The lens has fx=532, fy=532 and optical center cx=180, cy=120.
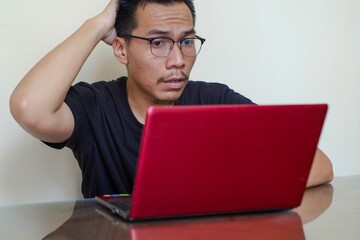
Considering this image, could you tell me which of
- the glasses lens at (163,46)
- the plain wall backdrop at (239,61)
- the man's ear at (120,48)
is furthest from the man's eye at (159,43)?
the plain wall backdrop at (239,61)

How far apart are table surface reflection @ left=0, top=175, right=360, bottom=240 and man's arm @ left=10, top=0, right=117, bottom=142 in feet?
0.83

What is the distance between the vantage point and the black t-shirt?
4.82 ft

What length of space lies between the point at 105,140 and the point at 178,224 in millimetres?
643

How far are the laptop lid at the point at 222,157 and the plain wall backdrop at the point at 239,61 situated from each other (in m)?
0.87

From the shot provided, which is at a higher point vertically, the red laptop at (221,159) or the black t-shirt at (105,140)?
the red laptop at (221,159)

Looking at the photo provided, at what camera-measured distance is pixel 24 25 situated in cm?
162

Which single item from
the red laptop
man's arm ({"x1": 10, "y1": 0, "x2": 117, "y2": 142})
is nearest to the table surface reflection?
the red laptop

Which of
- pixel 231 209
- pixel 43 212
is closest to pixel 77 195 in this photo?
pixel 43 212

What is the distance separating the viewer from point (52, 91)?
1297 millimetres

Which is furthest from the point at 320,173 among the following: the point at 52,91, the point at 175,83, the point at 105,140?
the point at 52,91

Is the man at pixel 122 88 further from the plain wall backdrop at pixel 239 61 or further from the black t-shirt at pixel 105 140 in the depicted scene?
the plain wall backdrop at pixel 239 61

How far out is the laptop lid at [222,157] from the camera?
82 centimetres

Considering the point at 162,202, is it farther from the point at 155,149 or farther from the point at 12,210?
the point at 12,210

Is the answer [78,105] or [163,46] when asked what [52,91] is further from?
[163,46]
